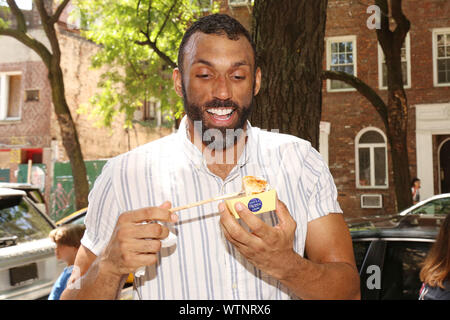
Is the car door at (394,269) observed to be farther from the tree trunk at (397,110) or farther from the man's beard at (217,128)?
the tree trunk at (397,110)

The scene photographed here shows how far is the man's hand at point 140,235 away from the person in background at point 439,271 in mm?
1785

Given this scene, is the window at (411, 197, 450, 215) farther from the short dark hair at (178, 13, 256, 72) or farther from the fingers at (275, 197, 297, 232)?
the fingers at (275, 197, 297, 232)

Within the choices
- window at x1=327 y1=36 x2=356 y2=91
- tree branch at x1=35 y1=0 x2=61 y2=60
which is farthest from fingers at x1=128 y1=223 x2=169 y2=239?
window at x1=327 y1=36 x2=356 y2=91

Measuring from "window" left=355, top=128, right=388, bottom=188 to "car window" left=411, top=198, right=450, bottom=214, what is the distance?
259 inches

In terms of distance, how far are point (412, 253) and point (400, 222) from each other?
0.39 m

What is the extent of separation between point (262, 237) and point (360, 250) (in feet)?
6.95

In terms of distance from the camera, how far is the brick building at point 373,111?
41.3ft

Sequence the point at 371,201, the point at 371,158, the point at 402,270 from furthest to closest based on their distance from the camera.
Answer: the point at 371,158, the point at 371,201, the point at 402,270

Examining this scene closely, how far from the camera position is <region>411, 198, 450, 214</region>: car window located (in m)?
6.25

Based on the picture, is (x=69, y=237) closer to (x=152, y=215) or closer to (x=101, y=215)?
(x=101, y=215)

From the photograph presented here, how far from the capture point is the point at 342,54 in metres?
13.2

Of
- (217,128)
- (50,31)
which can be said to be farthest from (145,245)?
(50,31)
